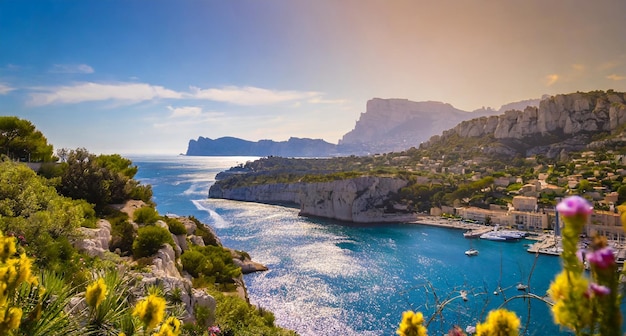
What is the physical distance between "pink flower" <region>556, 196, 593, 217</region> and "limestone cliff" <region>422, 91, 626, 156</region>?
7284 cm

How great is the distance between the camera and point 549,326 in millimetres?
18422

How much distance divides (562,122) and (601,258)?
270 feet

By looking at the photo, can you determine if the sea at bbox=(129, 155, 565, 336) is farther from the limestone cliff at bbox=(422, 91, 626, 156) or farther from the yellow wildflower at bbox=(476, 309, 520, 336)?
the limestone cliff at bbox=(422, 91, 626, 156)

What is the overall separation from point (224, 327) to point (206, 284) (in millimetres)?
4171

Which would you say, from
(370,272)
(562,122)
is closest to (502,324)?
(370,272)

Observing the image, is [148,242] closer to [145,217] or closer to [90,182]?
[145,217]

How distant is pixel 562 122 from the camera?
68312 mm

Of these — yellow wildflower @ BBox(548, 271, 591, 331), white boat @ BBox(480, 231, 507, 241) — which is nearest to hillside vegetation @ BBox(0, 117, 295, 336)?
yellow wildflower @ BBox(548, 271, 591, 331)

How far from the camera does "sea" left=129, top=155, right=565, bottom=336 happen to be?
60.7 feet

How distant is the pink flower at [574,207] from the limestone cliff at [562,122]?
72839 mm

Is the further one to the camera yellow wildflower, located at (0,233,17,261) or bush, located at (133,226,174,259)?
bush, located at (133,226,174,259)

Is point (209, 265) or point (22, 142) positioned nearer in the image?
point (209, 265)

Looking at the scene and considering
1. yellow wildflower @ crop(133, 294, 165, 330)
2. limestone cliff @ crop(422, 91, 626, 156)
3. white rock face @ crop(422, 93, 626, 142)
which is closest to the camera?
yellow wildflower @ crop(133, 294, 165, 330)

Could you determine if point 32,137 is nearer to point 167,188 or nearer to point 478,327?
point 478,327
